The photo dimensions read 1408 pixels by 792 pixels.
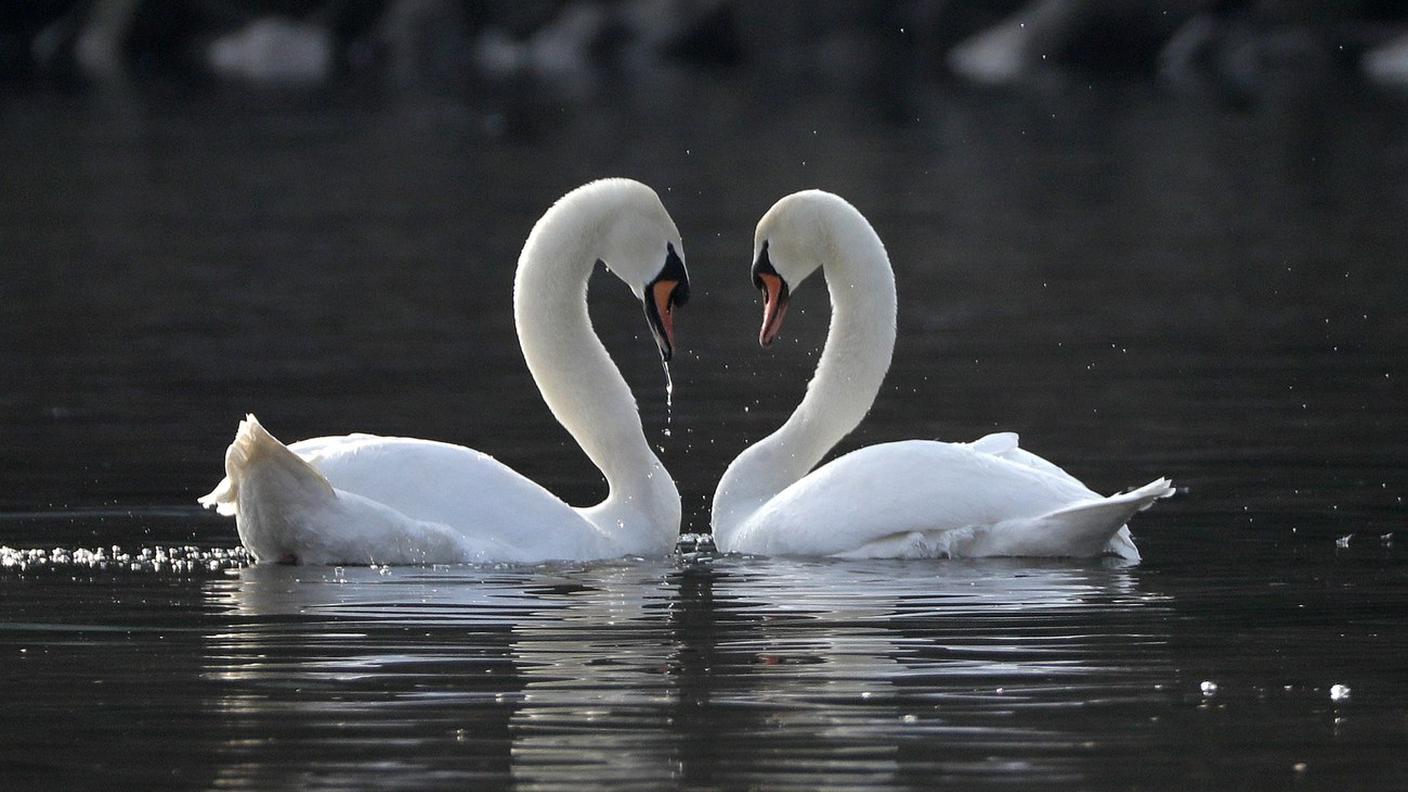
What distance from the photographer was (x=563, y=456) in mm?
12617

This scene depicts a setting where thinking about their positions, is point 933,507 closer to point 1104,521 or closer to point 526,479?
point 1104,521

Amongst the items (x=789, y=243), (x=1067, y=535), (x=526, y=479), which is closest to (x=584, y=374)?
(x=526, y=479)

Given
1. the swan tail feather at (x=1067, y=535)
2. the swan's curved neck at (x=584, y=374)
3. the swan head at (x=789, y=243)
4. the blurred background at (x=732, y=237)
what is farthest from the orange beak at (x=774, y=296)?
the swan tail feather at (x=1067, y=535)

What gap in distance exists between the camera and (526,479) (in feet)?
33.4

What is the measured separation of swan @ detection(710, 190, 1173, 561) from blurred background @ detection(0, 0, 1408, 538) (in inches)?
25.6

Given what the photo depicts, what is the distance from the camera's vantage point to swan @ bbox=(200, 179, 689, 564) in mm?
9578

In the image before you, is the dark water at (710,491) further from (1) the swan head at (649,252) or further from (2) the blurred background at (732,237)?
(1) the swan head at (649,252)

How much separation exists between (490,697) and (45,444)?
19.0ft

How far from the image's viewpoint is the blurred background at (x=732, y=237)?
1284cm

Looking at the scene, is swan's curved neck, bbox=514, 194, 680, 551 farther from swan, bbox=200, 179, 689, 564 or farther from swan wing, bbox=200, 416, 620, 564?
swan wing, bbox=200, 416, 620, 564

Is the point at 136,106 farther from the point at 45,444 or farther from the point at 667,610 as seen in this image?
the point at 667,610

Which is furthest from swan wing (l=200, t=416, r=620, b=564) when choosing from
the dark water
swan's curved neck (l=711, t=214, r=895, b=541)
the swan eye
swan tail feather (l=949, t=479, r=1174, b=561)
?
the swan eye

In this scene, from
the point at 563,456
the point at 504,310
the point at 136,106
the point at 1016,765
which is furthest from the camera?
the point at 136,106

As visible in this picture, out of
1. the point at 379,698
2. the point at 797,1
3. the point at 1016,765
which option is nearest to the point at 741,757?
the point at 1016,765
